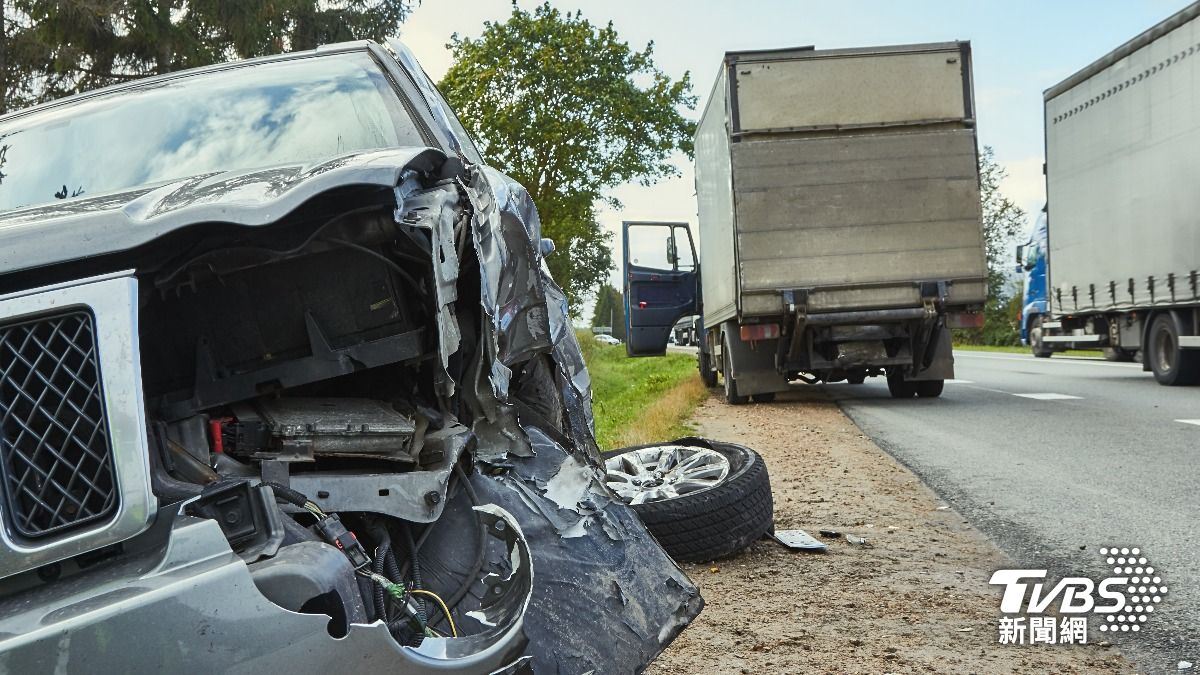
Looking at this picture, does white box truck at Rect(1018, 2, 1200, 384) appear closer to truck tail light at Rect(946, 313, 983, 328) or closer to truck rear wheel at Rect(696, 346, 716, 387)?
truck tail light at Rect(946, 313, 983, 328)

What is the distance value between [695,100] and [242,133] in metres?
31.0

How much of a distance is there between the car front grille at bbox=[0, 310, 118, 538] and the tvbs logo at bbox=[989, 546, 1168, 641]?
3.12 metres

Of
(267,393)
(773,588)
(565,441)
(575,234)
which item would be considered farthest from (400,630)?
(575,234)

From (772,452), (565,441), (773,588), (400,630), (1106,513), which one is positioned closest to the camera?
(400,630)

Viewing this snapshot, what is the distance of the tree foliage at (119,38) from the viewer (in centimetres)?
1377

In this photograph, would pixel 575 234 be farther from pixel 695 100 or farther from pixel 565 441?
pixel 565 441

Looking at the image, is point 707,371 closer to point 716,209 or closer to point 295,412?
point 716,209

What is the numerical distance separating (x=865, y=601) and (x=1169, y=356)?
12850 mm

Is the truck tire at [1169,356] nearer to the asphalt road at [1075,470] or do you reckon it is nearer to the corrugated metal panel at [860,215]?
the asphalt road at [1075,470]

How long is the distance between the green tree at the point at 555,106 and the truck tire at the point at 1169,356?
16.5m

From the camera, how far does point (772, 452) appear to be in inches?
362

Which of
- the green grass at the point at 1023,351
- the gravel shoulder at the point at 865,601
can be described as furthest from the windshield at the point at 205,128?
the green grass at the point at 1023,351

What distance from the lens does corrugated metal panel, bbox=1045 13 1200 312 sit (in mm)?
13398

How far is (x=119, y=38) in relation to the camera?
1506cm
